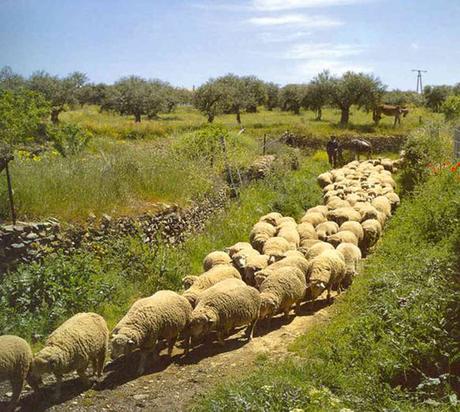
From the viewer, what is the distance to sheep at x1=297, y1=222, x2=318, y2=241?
11840mm

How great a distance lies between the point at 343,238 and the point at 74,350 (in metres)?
6.53

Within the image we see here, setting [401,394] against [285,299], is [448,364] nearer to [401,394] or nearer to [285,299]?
[401,394]

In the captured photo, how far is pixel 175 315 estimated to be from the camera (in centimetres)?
737

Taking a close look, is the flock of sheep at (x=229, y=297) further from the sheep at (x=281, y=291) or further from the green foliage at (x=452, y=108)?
the green foliage at (x=452, y=108)

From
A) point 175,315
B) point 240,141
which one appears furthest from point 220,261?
point 240,141

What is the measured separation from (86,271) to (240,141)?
13796 millimetres

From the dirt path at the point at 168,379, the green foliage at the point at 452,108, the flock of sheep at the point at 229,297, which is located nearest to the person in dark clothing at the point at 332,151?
the flock of sheep at the point at 229,297

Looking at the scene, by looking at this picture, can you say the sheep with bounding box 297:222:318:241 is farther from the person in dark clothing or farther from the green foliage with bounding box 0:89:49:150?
the person in dark clothing

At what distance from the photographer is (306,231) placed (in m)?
12.0

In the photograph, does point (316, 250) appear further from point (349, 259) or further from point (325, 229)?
point (325, 229)

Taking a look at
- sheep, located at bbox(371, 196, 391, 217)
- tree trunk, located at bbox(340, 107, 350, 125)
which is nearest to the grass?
sheep, located at bbox(371, 196, 391, 217)

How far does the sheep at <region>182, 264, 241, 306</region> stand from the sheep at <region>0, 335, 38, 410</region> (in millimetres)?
2666

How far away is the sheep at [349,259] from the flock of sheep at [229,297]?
0.8 inches

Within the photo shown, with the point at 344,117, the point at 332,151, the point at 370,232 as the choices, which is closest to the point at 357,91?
the point at 344,117
